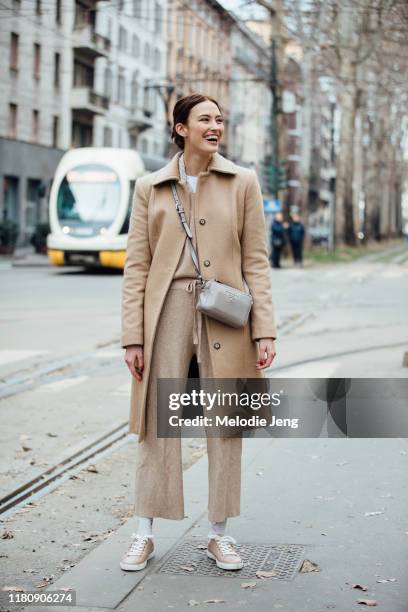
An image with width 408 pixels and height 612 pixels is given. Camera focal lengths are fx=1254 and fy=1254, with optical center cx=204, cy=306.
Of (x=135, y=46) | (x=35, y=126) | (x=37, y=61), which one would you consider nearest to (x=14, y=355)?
(x=37, y=61)

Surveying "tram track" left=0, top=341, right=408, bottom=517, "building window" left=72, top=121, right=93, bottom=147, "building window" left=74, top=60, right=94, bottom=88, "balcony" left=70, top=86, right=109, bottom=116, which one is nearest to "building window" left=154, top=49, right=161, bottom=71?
"building window" left=74, top=60, right=94, bottom=88

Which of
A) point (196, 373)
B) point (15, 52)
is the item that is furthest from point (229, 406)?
point (15, 52)

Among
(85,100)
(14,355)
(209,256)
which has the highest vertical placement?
(85,100)

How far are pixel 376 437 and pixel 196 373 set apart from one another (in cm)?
298

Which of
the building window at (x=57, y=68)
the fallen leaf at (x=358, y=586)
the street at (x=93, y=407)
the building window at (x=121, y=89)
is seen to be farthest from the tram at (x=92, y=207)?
the building window at (x=121, y=89)

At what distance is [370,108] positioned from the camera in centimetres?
5909

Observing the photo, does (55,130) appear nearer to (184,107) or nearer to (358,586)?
(184,107)

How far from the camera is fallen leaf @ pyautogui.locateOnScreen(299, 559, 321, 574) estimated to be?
4574 mm

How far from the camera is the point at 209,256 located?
4.62m

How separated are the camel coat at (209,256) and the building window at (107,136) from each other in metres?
58.7

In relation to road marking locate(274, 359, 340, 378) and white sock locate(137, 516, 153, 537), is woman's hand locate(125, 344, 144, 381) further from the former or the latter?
road marking locate(274, 359, 340, 378)

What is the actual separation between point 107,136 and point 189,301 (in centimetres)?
5946

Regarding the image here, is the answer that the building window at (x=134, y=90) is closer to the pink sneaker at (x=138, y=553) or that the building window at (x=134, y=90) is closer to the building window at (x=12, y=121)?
the building window at (x=12, y=121)

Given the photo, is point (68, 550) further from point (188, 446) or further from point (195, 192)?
point (188, 446)
